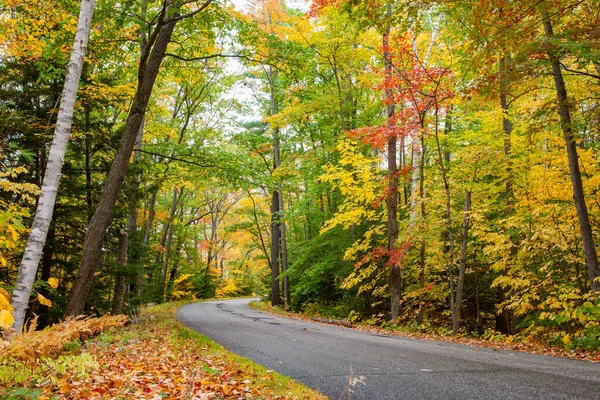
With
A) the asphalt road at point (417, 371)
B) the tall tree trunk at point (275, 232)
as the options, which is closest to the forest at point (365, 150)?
the tall tree trunk at point (275, 232)

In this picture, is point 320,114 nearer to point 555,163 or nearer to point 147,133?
point 147,133

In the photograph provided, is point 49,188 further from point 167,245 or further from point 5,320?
point 167,245

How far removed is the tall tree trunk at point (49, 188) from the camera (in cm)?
590

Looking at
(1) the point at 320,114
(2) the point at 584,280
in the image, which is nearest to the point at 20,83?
(1) the point at 320,114

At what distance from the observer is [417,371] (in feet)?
15.6

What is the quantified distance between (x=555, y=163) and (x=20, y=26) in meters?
12.6

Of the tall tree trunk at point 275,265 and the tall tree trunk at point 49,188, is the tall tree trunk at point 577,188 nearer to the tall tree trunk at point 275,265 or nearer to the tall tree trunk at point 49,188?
the tall tree trunk at point 49,188

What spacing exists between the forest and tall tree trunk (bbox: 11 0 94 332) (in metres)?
0.03

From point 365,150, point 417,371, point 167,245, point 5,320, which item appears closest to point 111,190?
point 5,320

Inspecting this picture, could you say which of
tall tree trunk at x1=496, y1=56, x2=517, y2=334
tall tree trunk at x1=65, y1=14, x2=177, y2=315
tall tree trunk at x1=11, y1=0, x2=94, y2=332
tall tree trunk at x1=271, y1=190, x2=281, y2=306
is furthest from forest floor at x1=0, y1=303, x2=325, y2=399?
tall tree trunk at x1=271, y1=190, x2=281, y2=306

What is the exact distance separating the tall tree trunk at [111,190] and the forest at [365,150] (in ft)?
0.12

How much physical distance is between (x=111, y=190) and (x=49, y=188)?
202cm

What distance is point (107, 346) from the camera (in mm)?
6359

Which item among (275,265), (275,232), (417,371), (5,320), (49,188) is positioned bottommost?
(417,371)
